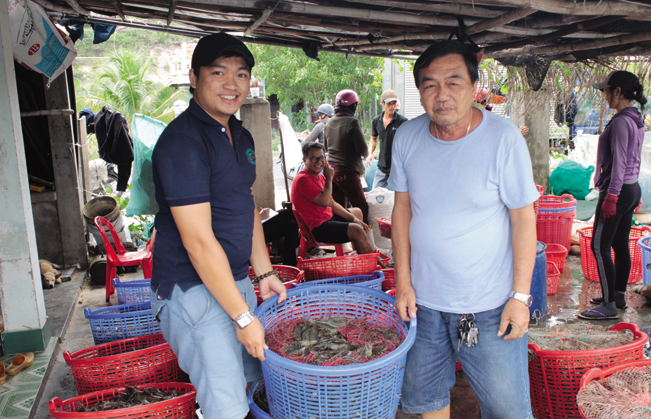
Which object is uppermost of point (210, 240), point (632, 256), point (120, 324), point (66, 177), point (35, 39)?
point (35, 39)

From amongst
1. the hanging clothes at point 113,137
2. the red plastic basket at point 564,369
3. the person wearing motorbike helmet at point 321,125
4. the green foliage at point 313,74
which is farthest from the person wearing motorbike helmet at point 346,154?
the green foliage at point 313,74

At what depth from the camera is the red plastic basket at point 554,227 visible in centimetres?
554

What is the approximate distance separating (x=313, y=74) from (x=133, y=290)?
1731 centimetres

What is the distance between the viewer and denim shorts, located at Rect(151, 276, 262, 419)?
1.97 m

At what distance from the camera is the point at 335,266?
3912mm

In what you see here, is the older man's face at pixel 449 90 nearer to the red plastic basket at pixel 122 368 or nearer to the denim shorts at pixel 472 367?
the denim shorts at pixel 472 367

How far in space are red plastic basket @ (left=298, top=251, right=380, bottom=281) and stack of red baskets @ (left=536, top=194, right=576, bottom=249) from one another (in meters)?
2.66

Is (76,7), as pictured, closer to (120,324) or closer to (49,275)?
(120,324)

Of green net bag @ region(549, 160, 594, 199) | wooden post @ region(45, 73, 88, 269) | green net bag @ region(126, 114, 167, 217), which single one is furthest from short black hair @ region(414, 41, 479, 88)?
green net bag @ region(549, 160, 594, 199)

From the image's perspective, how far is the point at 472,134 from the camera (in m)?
2.04

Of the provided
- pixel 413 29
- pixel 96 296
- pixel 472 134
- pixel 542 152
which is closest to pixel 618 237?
pixel 413 29

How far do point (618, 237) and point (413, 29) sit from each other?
2.72 metres

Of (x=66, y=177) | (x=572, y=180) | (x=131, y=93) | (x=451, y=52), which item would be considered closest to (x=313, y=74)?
(x=131, y=93)

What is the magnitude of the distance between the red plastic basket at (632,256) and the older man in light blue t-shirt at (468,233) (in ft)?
11.8
